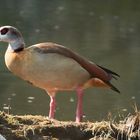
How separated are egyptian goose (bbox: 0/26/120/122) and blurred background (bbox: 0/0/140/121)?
12.7ft

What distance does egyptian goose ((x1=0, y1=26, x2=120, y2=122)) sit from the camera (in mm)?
6402

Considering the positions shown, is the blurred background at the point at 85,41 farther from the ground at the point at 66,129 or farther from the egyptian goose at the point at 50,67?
the ground at the point at 66,129

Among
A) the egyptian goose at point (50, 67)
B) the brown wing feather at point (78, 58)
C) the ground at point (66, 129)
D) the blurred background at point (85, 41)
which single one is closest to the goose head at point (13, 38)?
the egyptian goose at point (50, 67)

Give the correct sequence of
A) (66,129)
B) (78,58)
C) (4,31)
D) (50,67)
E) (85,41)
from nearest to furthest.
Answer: (66,129) → (50,67) → (78,58) → (4,31) → (85,41)

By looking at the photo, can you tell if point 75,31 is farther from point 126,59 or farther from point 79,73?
point 79,73

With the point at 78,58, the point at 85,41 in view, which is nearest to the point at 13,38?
the point at 78,58

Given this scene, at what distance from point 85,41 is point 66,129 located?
49.5 ft

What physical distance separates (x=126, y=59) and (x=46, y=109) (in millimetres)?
6276

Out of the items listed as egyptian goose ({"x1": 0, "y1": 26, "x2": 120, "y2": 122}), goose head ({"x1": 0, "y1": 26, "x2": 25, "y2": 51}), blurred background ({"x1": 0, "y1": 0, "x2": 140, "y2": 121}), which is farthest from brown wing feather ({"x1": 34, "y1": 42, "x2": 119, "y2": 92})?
blurred background ({"x1": 0, "y1": 0, "x2": 140, "y2": 121})

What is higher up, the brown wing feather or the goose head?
the goose head

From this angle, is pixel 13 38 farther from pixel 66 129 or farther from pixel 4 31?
pixel 66 129

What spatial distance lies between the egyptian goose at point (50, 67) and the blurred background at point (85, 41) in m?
3.89

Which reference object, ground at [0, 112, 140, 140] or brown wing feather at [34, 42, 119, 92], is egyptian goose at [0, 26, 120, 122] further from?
ground at [0, 112, 140, 140]

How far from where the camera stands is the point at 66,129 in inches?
221
